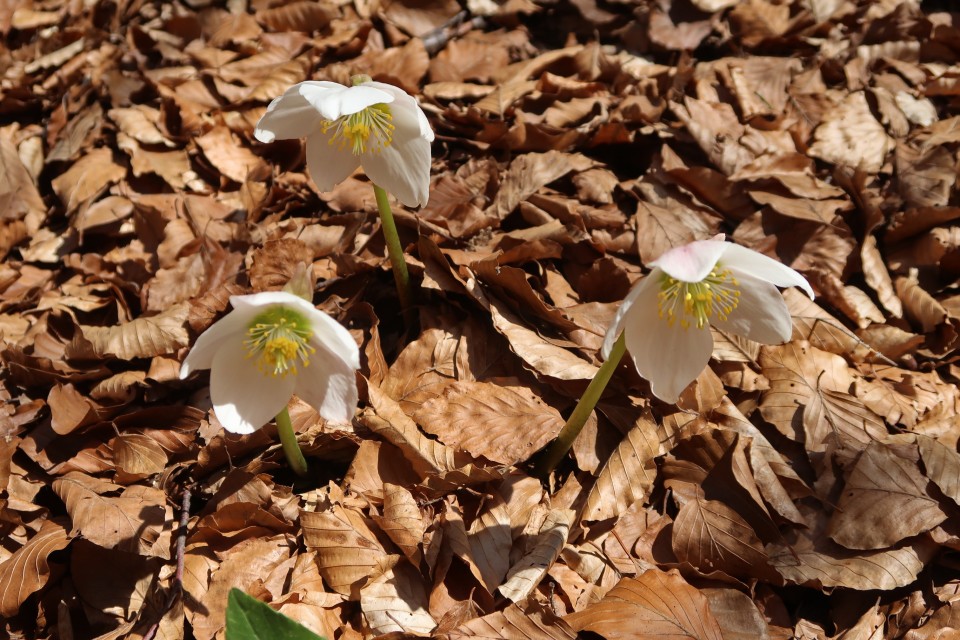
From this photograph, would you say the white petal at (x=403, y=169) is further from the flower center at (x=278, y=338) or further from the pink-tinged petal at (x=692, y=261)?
the pink-tinged petal at (x=692, y=261)

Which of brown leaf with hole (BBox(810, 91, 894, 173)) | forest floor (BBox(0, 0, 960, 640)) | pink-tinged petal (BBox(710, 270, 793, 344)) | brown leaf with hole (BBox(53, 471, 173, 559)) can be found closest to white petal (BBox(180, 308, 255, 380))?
forest floor (BBox(0, 0, 960, 640))

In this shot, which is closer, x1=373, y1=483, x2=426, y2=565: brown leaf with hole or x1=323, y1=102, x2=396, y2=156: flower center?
x1=373, y1=483, x2=426, y2=565: brown leaf with hole

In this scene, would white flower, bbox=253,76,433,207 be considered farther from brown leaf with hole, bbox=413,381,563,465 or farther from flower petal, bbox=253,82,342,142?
brown leaf with hole, bbox=413,381,563,465

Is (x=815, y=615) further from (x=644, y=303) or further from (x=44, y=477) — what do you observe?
(x=44, y=477)

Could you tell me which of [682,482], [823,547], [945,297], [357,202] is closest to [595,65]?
[357,202]

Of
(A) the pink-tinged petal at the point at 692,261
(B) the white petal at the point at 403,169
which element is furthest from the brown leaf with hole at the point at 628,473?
(B) the white petal at the point at 403,169

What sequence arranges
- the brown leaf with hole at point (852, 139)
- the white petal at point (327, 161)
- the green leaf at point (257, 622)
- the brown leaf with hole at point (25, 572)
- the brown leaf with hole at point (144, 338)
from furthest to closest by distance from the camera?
the brown leaf with hole at point (852, 139) < the brown leaf with hole at point (144, 338) < the white petal at point (327, 161) < the brown leaf with hole at point (25, 572) < the green leaf at point (257, 622)

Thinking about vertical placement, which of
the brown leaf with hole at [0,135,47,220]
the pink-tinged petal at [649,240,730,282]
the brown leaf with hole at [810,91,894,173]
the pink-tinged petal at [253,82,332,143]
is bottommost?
the brown leaf with hole at [0,135,47,220]
